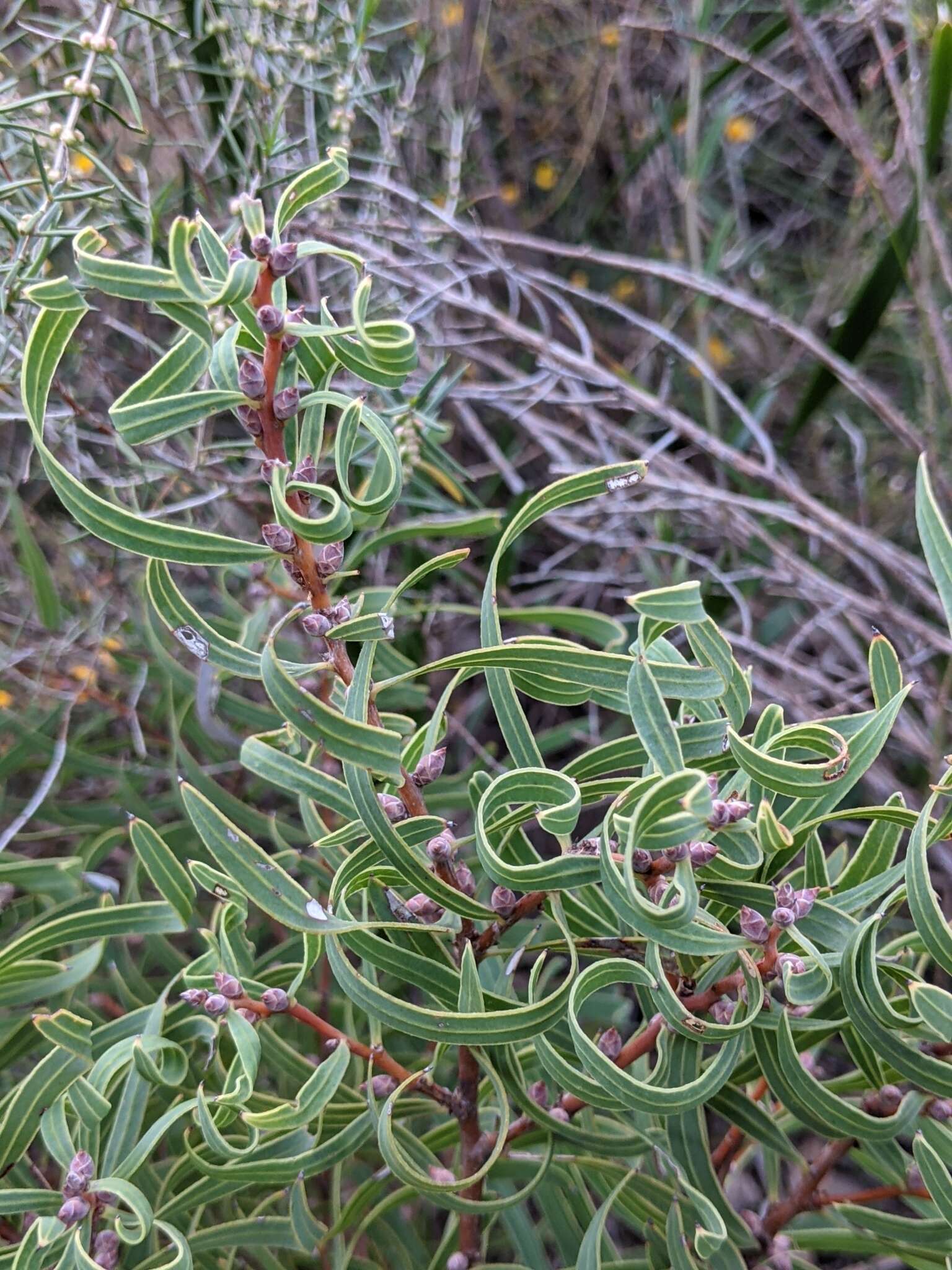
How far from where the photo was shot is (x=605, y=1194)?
0.56 m

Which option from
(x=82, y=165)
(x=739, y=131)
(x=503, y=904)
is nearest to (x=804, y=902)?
(x=503, y=904)

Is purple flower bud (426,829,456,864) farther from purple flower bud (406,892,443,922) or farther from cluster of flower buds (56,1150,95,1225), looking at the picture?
cluster of flower buds (56,1150,95,1225)

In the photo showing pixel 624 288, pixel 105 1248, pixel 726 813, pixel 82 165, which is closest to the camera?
pixel 726 813

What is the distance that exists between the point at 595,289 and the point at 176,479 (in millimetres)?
815

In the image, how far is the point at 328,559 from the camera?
1.45ft

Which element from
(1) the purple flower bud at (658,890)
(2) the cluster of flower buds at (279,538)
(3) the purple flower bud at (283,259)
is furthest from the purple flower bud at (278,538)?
(1) the purple flower bud at (658,890)

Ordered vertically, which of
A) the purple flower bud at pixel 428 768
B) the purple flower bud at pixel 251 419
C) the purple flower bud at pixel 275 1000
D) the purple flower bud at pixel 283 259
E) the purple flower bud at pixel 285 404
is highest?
the purple flower bud at pixel 283 259

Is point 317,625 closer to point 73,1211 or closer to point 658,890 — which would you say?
point 658,890

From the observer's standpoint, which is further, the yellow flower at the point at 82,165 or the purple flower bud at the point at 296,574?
the yellow flower at the point at 82,165

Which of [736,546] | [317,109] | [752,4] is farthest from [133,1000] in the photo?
[752,4]

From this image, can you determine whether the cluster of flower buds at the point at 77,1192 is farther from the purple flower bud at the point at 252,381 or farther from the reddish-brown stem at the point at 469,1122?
the purple flower bud at the point at 252,381

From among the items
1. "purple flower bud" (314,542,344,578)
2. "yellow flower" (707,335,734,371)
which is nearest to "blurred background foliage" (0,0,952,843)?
"yellow flower" (707,335,734,371)

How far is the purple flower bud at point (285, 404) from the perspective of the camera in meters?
0.42

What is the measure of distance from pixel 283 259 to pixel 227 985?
1.04 feet
